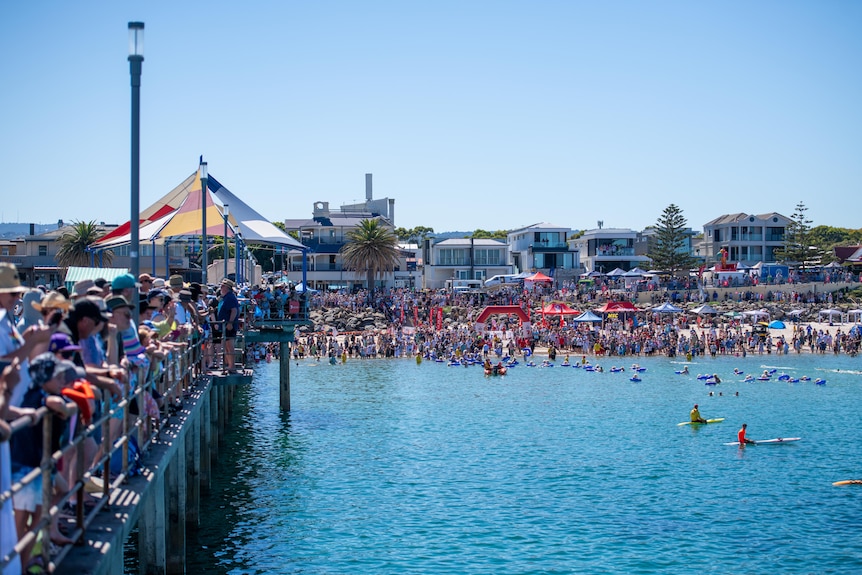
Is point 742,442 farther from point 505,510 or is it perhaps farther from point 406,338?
point 406,338

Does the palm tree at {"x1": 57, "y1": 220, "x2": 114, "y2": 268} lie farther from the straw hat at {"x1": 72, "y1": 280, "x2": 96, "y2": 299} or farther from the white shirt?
the white shirt

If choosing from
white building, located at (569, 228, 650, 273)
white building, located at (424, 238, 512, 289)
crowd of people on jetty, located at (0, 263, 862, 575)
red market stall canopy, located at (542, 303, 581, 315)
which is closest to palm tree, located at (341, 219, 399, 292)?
crowd of people on jetty, located at (0, 263, 862, 575)

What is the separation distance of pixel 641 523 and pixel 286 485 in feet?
31.0

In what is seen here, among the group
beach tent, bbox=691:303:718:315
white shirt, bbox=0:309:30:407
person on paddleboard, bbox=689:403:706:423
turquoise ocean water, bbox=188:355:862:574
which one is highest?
white shirt, bbox=0:309:30:407

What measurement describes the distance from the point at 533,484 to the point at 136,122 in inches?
654

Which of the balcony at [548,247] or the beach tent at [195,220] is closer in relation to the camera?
the beach tent at [195,220]

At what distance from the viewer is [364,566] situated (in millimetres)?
18062

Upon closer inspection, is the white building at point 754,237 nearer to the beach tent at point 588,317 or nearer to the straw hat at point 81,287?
the beach tent at point 588,317

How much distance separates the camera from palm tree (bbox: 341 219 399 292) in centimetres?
8119

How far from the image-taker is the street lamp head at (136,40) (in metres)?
11.8

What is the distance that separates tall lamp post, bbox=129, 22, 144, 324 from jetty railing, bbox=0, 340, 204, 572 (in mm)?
1594

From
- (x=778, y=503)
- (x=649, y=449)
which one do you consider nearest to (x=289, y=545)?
(x=778, y=503)

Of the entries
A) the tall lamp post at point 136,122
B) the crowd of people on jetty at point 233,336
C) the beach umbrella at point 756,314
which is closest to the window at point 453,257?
the crowd of people on jetty at point 233,336

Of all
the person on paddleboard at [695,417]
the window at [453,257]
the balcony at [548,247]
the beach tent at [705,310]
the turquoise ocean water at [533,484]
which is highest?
the balcony at [548,247]
